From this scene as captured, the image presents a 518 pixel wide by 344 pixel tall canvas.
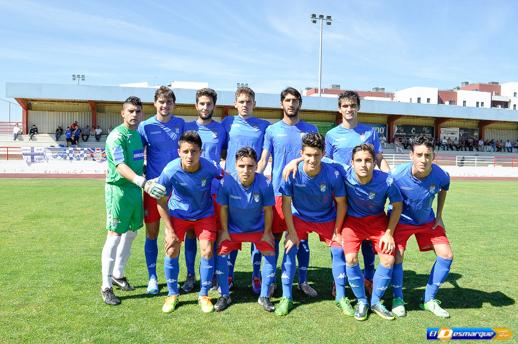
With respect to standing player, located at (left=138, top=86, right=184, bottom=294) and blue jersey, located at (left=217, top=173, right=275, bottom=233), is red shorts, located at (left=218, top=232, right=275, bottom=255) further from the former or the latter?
standing player, located at (left=138, top=86, right=184, bottom=294)

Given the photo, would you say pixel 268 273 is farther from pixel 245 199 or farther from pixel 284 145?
pixel 284 145

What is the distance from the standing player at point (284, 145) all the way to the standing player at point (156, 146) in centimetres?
105

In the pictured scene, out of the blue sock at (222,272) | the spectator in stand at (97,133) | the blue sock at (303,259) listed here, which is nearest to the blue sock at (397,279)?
the blue sock at (303,259)

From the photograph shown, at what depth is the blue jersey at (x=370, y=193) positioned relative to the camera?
13.4 feet

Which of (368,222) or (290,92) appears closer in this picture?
(368,222)

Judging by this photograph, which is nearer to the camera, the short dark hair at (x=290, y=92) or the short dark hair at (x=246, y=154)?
the short dark hair at (x=246, y=154)

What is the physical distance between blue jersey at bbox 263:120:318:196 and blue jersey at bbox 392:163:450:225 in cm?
107

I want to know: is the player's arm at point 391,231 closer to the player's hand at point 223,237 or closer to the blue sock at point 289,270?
the blue sock at point 289,270

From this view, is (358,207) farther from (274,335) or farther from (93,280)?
(93,280)

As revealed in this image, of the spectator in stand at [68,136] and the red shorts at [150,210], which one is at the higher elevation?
the spectator in stand at [68,136]

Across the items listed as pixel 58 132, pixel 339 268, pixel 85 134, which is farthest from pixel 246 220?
pixel 58 132

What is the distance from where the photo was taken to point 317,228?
4.32m

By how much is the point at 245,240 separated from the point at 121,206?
53.0 inches

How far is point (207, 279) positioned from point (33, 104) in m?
29.7
